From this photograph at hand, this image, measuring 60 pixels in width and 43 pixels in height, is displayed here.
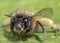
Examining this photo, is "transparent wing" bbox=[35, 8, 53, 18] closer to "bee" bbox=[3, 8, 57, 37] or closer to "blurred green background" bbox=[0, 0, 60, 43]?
"bee" bbox=[3, 8, 57, 37]

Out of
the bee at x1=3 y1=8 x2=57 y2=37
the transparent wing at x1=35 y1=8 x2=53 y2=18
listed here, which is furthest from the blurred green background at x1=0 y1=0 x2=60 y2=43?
the transparent wing at x1=35 y1=8 x2=53 y2=18

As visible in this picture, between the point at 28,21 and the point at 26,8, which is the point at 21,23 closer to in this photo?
the point at 28,21

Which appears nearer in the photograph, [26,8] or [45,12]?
[45,12]

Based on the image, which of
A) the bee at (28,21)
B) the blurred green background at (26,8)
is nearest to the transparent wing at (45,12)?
the bee at (28,21)

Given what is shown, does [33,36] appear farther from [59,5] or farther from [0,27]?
[59,5]

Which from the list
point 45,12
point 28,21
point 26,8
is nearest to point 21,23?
point 28,21

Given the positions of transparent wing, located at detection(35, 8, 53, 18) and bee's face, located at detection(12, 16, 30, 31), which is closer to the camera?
bee's face, located at detection(12, 16, 30, 31)

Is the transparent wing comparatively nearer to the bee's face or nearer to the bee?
the bee

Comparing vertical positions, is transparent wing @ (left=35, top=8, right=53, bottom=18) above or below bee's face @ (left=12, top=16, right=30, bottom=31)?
above

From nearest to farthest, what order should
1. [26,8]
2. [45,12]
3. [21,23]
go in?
[21,23]
[45,12]
[26,8]
